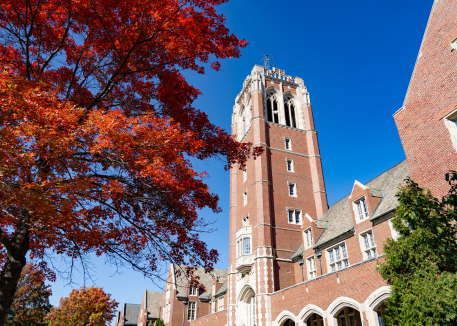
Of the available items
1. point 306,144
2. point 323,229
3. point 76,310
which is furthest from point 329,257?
point 76,310

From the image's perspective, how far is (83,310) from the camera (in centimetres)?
3550

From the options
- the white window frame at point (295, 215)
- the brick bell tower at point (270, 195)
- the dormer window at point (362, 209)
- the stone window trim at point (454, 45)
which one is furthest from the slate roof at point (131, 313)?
the stone window trim at point (454, 45)

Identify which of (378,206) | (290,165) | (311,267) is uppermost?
(290,165)

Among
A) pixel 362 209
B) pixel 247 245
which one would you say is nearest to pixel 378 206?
pixel 362 209

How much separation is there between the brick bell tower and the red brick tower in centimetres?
1510

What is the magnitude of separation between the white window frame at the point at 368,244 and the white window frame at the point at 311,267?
17.5 ft

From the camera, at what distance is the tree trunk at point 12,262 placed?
278 inches

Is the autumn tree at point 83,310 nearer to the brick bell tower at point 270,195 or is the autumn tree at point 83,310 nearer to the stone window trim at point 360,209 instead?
the brick bell tower at point 270,195

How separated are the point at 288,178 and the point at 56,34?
1005 inches

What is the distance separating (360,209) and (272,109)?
18.8 meters

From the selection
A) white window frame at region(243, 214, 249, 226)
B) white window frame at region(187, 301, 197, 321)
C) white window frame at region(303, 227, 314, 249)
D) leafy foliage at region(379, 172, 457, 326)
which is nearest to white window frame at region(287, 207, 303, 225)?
white window frame at region(303, 227, 314, 249)

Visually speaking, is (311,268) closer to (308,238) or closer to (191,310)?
(308,238)

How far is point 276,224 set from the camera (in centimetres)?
2847

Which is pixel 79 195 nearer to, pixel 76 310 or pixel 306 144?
pixel 306 144
